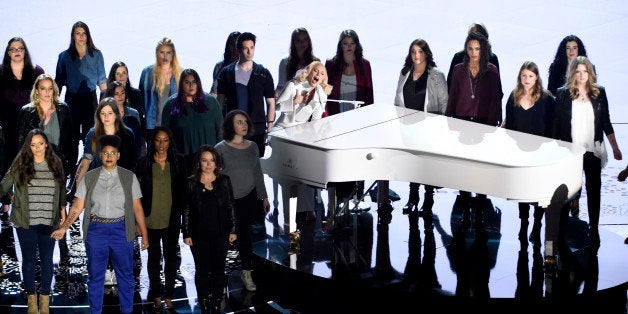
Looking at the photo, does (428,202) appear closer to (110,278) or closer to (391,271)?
(391,271)

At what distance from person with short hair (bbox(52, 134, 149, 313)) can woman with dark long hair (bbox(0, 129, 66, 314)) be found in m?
0.16

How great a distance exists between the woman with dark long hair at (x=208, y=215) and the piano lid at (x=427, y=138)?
747 mm

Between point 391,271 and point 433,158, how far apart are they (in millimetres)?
788

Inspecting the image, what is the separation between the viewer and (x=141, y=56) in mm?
15547

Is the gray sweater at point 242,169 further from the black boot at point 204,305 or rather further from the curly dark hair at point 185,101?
the curly dark hair at point 185,101

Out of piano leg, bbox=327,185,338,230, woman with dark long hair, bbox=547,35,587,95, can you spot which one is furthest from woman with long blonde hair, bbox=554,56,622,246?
piano leg, bbox=327,185,338,230

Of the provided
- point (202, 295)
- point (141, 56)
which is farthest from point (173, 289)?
point (141, 56)

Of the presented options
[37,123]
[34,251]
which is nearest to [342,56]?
[37,123]

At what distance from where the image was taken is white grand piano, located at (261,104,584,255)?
8.13 meters

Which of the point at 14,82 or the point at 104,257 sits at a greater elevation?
the point at 14,82

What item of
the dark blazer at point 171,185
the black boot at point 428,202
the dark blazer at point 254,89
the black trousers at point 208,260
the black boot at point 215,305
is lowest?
the black boot at point 215,305

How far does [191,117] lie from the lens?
30.4ft

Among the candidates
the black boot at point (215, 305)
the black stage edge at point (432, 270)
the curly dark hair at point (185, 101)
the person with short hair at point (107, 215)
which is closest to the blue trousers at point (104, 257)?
the person with short hair at point (107, 215)

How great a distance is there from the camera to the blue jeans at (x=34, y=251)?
8.10 m
